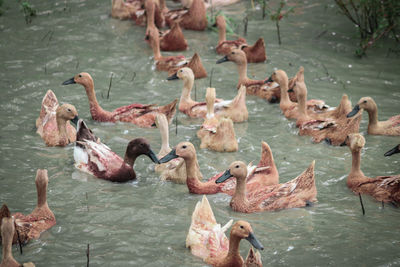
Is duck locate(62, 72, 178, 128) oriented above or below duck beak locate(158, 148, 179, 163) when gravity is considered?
below

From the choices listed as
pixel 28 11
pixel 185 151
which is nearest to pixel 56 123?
pixel 185 151

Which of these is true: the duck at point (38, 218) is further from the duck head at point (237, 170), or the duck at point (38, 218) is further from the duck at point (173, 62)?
the duck at point (173, 62)

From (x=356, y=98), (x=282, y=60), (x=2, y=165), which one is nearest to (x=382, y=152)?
(x=356, y=98)

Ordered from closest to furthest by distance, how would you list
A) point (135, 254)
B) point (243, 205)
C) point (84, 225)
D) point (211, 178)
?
point (135, 254) < point (84, 225) < point (243, 205) < point (211, 178)

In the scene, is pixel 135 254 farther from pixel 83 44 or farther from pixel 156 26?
pixel 156 26

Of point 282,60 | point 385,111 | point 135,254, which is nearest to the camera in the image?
point 135,254

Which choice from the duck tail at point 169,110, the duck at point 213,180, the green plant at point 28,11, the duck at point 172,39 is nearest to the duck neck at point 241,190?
the duck at point 213,180

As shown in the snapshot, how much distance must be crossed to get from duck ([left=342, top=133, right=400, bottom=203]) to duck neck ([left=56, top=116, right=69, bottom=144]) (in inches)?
142

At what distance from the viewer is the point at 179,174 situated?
712cm

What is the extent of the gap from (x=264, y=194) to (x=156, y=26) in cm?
703

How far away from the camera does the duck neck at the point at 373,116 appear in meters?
8.32

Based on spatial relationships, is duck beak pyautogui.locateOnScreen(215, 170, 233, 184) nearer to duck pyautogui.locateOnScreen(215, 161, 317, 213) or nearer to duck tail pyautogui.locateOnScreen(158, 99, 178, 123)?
duck pyautogui.locateOnScreen(215, 161, 317, 213)

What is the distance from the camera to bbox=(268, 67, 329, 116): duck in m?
8.98

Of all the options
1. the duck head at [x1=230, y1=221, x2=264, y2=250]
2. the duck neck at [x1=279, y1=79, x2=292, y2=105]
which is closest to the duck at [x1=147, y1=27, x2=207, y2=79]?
the duck neck at [x1=279, y1=79, x2=292, y2=105]
